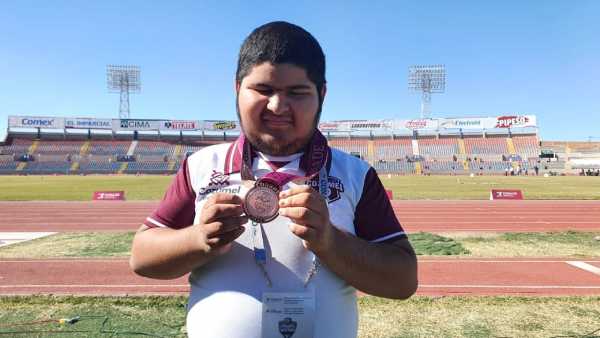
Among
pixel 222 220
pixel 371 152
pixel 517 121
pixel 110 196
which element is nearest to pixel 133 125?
pixel 371 152

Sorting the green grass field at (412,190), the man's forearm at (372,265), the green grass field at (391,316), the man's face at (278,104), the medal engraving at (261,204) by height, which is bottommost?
the green grass field at (412,190)

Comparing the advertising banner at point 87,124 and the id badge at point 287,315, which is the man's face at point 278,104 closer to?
the id badge at point 287,315

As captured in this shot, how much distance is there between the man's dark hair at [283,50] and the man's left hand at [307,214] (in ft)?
1.20

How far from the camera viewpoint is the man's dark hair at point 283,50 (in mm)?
1255

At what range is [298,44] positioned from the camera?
1.28 m

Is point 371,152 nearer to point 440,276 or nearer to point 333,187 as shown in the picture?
point 440,276

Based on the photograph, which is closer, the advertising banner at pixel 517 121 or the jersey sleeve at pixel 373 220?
the jersey sleeve at pixel 373 220

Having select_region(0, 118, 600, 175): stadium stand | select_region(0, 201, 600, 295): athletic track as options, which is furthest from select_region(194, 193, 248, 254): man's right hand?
select_region(0, 118, 600, 175): stadium stand

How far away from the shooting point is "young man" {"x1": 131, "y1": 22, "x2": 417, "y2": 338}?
116 centimetres

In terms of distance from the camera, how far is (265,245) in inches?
48.6

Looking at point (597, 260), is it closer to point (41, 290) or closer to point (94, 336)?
point (94, 336)

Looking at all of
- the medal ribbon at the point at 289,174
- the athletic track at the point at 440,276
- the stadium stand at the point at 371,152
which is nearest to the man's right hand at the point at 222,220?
the medal ribbon at the point at 289,174

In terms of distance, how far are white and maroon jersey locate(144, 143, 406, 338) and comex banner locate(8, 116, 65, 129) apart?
3143 inches

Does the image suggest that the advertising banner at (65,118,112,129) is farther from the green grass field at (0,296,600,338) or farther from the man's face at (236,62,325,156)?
the man's face at (236,62,325,156)
